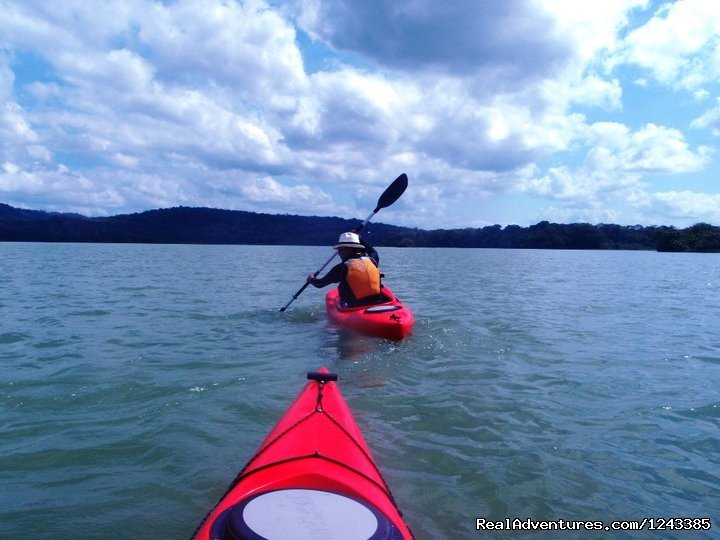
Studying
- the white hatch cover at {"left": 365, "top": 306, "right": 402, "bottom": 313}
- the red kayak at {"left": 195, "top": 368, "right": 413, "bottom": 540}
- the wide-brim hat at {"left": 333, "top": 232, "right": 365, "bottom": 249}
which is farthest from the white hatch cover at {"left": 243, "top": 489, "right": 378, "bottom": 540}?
the wide-brim hat at {"left": 333, "top": 232, "right": 365, "bottom": 249}

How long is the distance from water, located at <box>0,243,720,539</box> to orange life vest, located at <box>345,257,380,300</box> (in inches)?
34.5

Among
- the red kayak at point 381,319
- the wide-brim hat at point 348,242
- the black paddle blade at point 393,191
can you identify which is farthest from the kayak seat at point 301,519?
the black paddle blade at point 393,191

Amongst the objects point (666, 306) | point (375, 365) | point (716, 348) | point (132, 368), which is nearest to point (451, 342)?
point (375, 365)

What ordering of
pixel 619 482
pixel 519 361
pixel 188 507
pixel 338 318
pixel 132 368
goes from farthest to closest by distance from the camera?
1. pixel 338 318
2. pixel 519 361
3. pixel 132 368
4. pixel 619 482
5. pixel 188 507

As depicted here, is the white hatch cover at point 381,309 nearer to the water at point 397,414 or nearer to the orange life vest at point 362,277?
the orange life vest at point 362,277

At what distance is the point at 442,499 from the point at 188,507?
1.84 m

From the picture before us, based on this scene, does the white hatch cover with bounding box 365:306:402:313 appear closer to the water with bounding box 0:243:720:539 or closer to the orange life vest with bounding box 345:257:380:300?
the orange life vest with bounding box 345:257:380:300

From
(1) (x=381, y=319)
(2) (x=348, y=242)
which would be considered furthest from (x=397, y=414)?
(2) (x=348, y=242)

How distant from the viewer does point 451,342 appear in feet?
29.1

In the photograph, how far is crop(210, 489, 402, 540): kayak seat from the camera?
225 cm

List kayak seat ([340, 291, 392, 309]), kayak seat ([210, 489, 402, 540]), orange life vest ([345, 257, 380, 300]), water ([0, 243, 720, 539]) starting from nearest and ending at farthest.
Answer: kayak seat ([210, 489, 402, 540]) → water ([0, 243, 720, 539]) → orange life vest ([345, 257, 380, 300]) → kayak seat ([340, 291, 392, 309])

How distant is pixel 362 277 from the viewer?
9492mm

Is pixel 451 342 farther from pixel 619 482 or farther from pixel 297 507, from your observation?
pixel 297 507

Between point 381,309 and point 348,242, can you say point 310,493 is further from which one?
point 348,242
